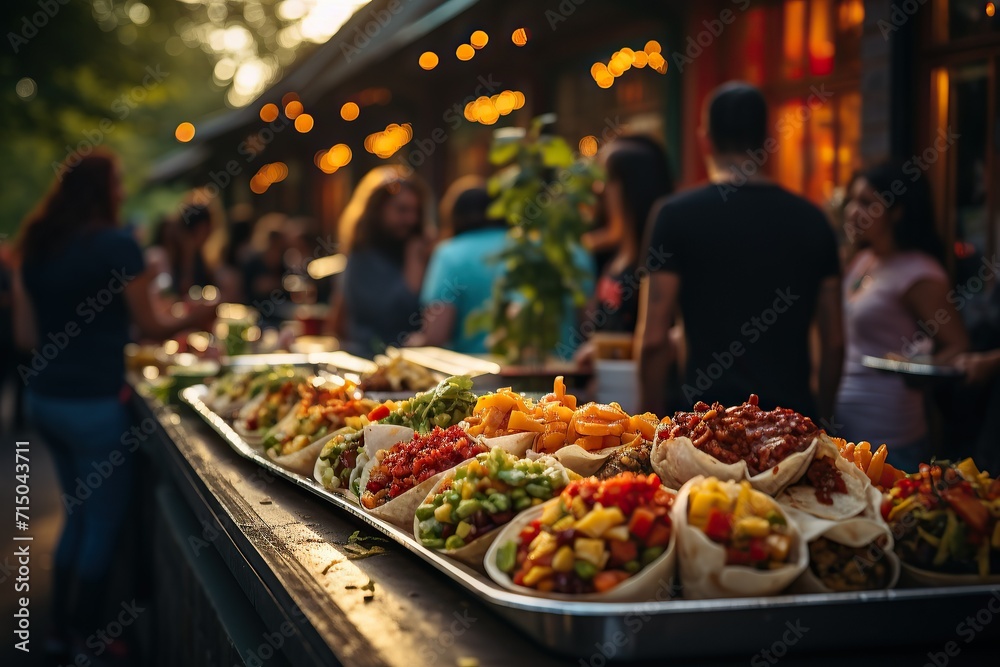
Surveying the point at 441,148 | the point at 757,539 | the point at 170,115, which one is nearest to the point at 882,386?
the point at 757,539

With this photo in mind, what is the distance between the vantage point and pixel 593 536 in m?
1.64

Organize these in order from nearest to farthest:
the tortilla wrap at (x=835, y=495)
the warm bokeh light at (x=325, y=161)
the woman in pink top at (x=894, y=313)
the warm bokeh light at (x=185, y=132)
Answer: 1. the tortilla wrap at (x=835, y=495)
2. the woman in pink top at (x=894, y=313)
3. the warm bokeh light at (x=325, y=161)
4. the warm bokeh light at (x=185, y=132)

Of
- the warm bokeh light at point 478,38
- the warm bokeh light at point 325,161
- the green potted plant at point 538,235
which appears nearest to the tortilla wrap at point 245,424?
the green potted plant at point 538,235

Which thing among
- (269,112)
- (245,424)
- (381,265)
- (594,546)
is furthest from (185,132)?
(594,546)

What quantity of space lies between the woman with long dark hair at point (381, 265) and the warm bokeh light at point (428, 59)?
9.18 feet

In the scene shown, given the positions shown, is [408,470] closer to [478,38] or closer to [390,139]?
[478,38]

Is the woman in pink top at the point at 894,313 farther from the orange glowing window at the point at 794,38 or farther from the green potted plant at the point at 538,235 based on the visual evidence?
the orange glowing window at the point at 794,38

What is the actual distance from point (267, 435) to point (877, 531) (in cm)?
193

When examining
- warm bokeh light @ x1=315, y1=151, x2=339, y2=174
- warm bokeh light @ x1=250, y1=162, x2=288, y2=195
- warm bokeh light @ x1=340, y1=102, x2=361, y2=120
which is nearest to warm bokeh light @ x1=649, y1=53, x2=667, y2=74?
warm bokeh light @ x1=340, y1=102, x2=361, y2=120

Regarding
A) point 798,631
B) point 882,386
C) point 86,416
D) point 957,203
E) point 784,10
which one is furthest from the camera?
point 784,10

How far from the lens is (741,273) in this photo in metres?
3.66

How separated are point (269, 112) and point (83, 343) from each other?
10.5 metres

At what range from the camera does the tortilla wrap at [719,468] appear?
73.4 inches

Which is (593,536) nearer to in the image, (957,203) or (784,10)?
(957,203)
